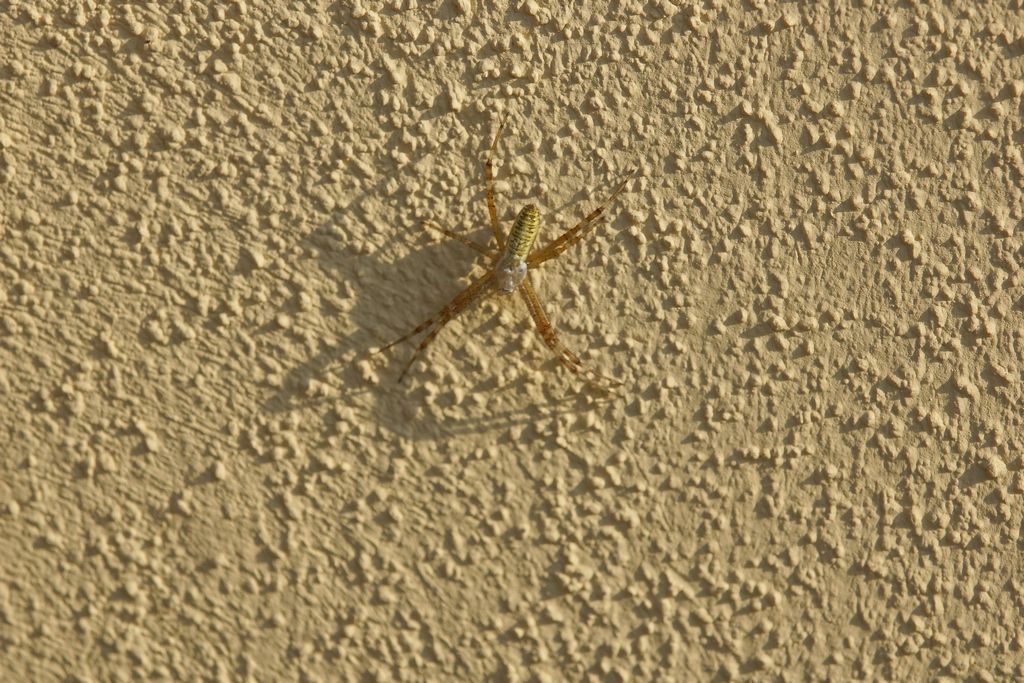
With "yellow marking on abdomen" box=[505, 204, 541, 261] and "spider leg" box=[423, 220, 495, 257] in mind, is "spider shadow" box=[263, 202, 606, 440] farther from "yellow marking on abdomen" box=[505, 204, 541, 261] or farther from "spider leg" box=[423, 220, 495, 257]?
"yellow marking on abdomen" box=[505, 204, 541, 261]

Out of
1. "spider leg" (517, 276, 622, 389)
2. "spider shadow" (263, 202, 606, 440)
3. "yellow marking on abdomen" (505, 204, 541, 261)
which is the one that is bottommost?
"spider shadow" (263, 202, 606, 440)

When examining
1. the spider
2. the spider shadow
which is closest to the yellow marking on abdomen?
the spider

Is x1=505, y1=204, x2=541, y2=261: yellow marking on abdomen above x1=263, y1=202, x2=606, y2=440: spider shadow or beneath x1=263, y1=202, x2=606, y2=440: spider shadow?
above

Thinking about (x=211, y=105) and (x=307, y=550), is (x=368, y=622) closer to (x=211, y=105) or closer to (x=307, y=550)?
(x=307, y=550)

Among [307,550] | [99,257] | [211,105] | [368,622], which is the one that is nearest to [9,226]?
[99,257]

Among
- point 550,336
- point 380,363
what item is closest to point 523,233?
point 550,336
